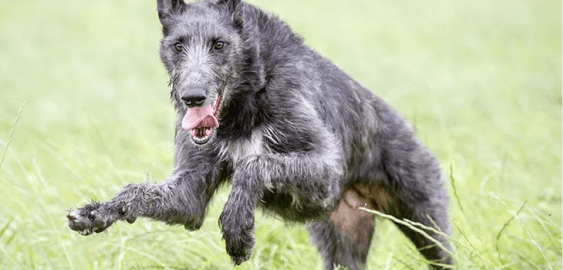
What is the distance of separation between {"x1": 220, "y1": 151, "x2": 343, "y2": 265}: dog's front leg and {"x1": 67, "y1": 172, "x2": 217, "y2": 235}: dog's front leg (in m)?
0.39

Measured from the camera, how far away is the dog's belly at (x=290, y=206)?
5.17 m

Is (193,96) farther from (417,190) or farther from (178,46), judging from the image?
(417,190)

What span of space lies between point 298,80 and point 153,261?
137 centimetres

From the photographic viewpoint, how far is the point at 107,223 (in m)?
4.60

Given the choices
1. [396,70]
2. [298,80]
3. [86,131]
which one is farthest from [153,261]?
[396,70]

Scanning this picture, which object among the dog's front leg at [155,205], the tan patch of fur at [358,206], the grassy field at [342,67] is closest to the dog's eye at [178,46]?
the dog's front leg at [155,205]

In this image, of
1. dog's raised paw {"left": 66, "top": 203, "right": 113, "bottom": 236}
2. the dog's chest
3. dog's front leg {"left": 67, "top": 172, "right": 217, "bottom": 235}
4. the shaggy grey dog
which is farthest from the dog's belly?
dog's raised paw {"left": 66, "top": 203, "right": 113, "bottom": 236}

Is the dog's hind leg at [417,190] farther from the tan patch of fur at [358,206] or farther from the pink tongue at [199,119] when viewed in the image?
the pink tongue at [199,119]

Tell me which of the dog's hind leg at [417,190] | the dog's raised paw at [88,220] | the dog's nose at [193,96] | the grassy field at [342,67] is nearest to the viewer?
the dog's raised paw at [88,220]

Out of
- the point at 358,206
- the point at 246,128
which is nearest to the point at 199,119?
the point at 246,128

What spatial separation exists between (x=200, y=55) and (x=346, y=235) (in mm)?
1976

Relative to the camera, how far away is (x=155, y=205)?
4.97 meters

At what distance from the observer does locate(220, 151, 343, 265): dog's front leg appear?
4.79 metres

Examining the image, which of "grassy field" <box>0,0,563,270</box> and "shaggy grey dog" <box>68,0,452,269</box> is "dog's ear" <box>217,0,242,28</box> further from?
"grassy field" <box>0,0,563,270</box>
